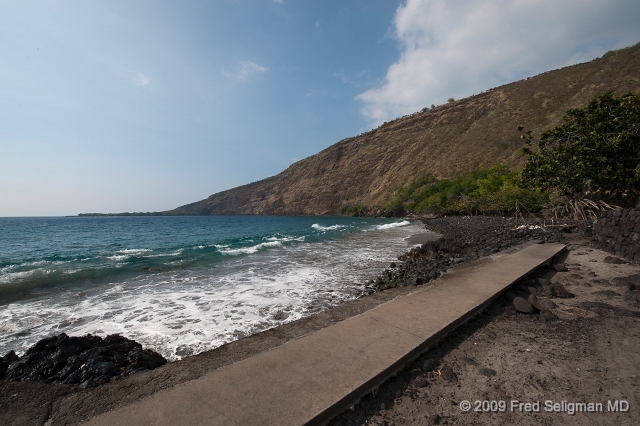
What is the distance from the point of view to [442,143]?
235 ft

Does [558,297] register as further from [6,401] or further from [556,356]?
[6,401]

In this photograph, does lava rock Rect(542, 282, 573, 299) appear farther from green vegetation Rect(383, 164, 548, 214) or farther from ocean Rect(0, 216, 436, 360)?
green vegetation Rect(383, 164, 548, 214)

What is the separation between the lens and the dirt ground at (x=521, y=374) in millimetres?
2352

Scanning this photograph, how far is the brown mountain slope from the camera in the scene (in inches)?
1991

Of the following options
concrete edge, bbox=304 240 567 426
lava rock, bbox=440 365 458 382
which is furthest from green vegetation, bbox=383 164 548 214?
lava rock, bbox=440 365 458 382

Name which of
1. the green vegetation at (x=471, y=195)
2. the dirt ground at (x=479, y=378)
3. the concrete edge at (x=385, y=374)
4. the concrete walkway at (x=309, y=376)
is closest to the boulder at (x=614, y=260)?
the dirt ground at (x=479, y=378)

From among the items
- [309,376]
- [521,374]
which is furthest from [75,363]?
[521,374]

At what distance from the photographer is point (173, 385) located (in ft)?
9.14

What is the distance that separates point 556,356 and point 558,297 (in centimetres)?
269

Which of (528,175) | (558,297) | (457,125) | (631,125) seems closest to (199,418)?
(558,297)

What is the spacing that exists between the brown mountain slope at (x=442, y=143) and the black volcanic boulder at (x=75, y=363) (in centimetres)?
5550

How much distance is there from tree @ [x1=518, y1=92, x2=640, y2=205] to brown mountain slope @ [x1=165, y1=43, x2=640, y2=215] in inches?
1392

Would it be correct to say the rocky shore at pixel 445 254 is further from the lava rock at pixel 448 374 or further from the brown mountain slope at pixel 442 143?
the brown mountain slope at pixel 442 143

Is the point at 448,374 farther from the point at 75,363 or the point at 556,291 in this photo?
the point at 75,363
